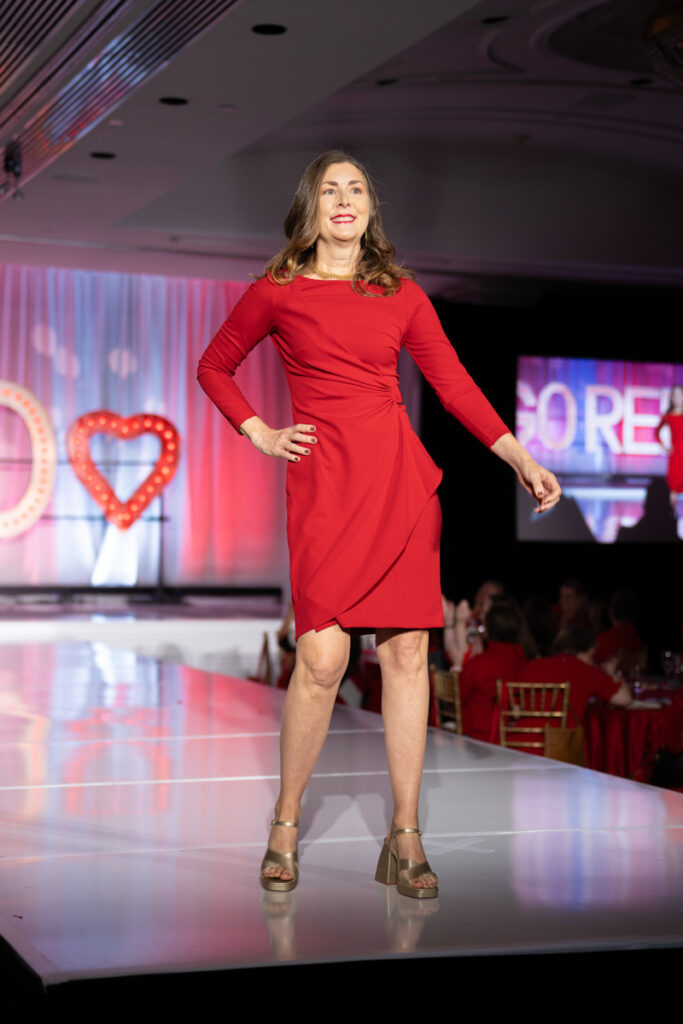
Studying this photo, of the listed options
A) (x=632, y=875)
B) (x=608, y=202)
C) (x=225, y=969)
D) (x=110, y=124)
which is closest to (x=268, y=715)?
(x=632, y=875)

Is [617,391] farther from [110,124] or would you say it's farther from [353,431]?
Result: [353,431]

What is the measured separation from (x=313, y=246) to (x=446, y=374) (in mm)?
315

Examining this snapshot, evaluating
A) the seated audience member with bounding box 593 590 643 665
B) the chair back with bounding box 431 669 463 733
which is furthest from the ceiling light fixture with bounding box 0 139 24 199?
the seated audience member with bounding box 593 590 643 665

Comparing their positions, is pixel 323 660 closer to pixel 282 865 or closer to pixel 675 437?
pixel 282 865

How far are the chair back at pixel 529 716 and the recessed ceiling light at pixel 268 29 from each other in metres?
2.68

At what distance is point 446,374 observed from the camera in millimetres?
2074

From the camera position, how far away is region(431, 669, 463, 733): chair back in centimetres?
483

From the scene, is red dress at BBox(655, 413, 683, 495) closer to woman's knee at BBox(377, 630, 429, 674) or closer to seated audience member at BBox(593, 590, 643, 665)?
seated audience member at BBox(593, 590, 643, 665)

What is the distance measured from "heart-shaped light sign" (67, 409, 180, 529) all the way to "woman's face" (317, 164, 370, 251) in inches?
316

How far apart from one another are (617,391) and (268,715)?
7747 millimetres

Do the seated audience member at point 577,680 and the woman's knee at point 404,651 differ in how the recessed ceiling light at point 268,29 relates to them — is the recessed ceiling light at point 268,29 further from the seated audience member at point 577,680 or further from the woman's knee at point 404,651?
the woman's knee at point 404,651

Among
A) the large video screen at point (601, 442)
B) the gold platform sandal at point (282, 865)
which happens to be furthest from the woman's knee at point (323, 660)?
the large video screen at point (601, 442)

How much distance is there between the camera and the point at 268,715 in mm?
3996

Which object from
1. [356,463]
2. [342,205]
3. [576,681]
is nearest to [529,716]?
[576,681]
